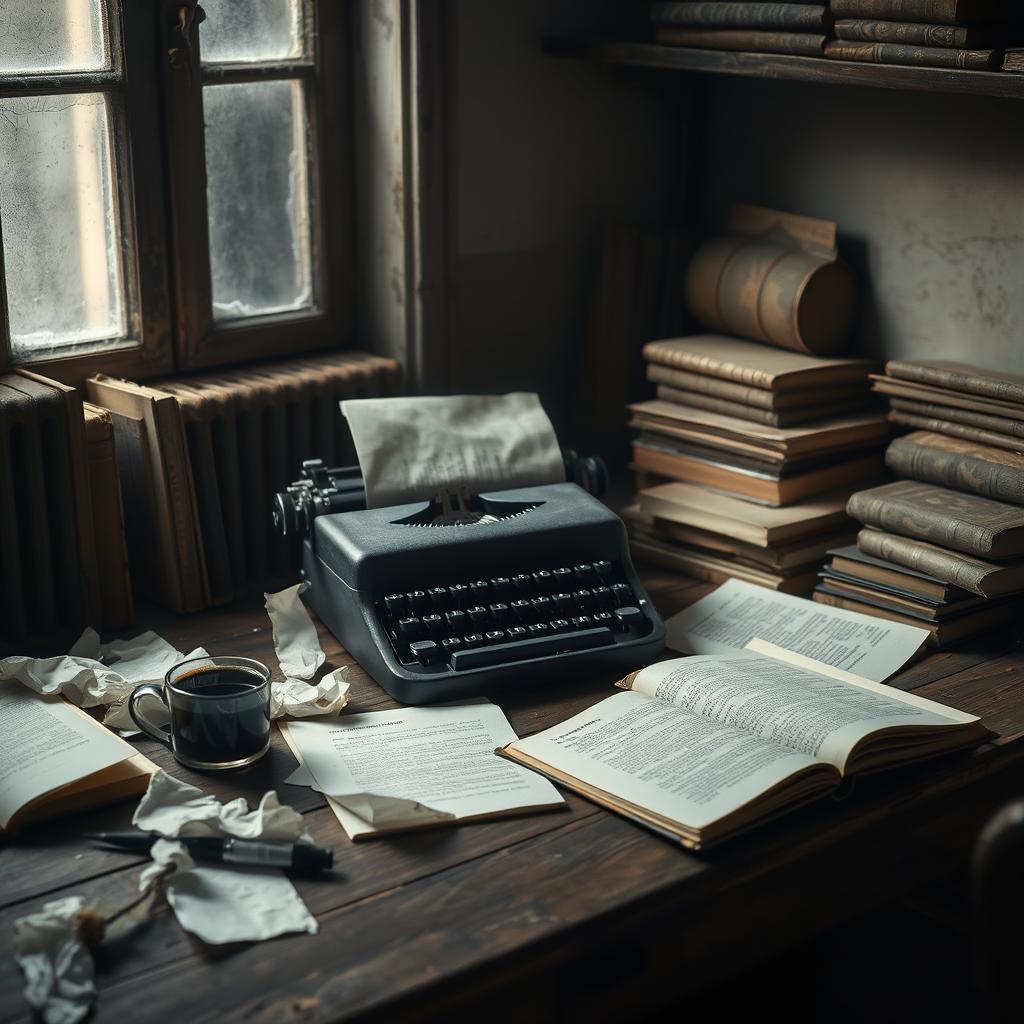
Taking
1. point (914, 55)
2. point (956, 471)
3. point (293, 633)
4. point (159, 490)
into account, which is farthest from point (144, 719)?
point (914, 55)

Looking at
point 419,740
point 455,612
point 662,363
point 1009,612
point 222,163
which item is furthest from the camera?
point 662,363

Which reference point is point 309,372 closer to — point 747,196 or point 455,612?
point 455,612

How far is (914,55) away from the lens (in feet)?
6.59

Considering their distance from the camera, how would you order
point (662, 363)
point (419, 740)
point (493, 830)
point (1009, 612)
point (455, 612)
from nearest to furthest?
point (493, 830)
point (419, 740)
point (455, 612)
point (1009, 612)
point (662, 363)

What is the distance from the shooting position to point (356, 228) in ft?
8.41

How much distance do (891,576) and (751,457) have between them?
35cm

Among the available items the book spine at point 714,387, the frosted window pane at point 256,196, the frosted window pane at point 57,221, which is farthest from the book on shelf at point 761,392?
the frosted window pane at point 57,221

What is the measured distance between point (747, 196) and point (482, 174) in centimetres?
A: 56

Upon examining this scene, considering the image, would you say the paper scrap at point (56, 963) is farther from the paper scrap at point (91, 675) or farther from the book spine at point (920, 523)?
the book spine at point (920, 523)

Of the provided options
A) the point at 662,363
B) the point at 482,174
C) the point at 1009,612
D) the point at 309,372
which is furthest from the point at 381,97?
the point at 1009,612

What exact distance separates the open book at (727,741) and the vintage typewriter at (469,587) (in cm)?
13

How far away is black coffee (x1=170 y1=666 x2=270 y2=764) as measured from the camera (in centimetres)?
169

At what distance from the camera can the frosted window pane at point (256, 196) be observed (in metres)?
2.37

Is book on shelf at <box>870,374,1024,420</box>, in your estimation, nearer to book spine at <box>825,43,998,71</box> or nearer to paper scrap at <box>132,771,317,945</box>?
book spine at <box>825,43,998,71</box>
